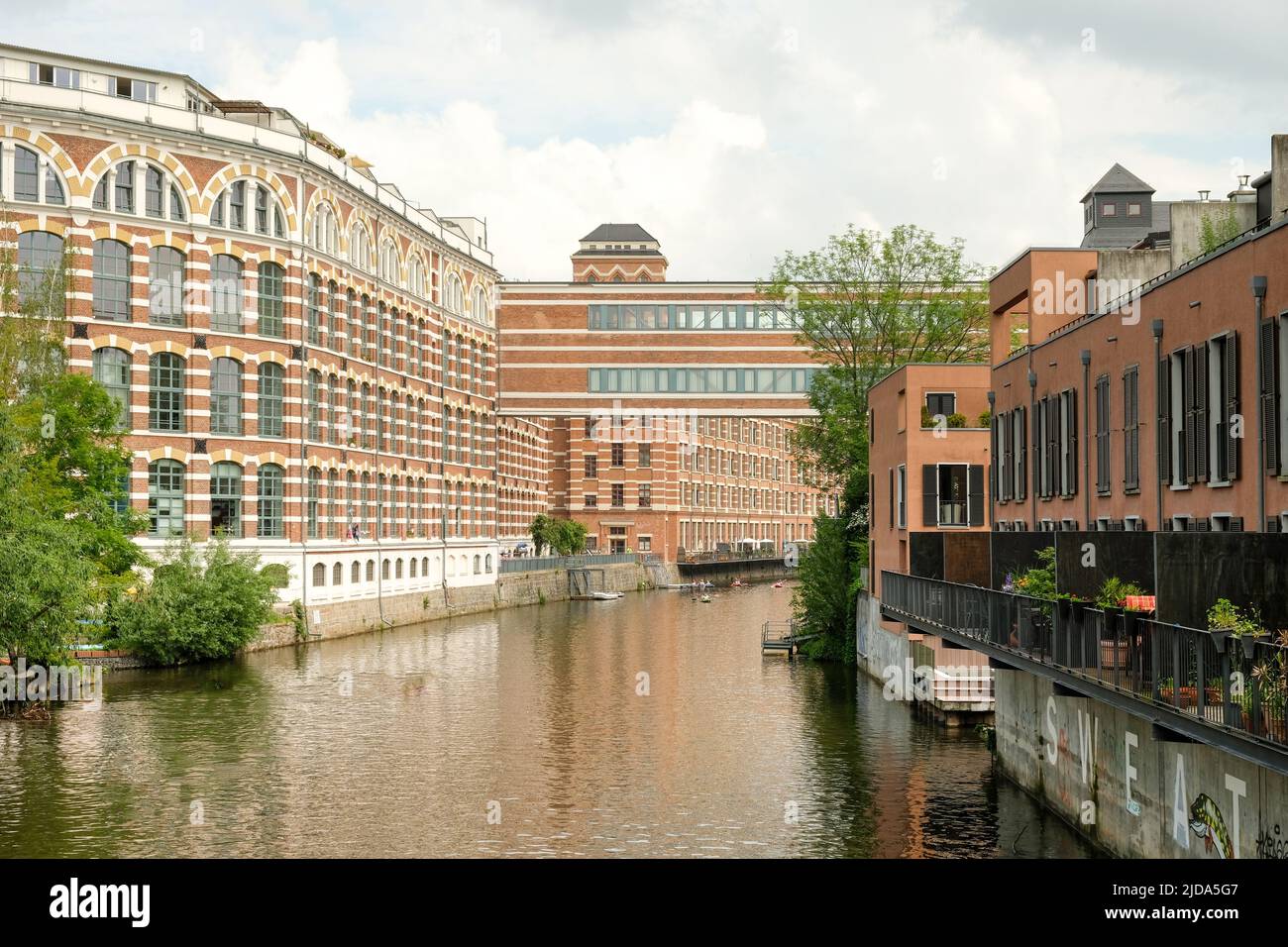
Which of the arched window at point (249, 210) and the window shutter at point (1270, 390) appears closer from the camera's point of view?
the window shutter at point (1270, 390)

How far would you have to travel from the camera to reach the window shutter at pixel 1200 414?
79.0ft

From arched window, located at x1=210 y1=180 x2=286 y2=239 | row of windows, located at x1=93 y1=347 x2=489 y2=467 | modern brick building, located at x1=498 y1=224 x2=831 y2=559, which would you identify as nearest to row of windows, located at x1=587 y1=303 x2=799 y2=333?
modern brick building, located at x1=498 y1=224 x2=831 y2=559

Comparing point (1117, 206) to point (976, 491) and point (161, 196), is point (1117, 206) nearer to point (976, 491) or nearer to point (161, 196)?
point (976, 491)

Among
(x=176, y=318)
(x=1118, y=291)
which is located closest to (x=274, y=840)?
(x=1118, y=291)

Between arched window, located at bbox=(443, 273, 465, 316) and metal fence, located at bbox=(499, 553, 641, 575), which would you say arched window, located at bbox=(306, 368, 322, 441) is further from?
metal fence, located at bbox=(499, 553, 641, 575)

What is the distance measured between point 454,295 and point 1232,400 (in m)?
69.6

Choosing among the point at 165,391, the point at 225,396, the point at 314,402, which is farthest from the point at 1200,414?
the point at 314,402

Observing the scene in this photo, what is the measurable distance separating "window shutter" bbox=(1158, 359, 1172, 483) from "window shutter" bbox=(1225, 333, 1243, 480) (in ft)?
8.87

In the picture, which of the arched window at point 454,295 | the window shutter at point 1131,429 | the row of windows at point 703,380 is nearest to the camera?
the window shutter at point 1131,429

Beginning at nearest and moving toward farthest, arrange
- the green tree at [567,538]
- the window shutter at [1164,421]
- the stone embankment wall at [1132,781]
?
the stone embankment wall at [1132,781] < the window shutter at [1164,421] < the green tree at [567,538]

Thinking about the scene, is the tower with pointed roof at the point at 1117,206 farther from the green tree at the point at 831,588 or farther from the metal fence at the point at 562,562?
the metal fence at the point at 562,562

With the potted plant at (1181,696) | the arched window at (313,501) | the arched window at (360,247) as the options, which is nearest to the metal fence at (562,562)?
the arched window at (360,247)

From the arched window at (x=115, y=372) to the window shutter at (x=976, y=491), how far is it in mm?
34076
